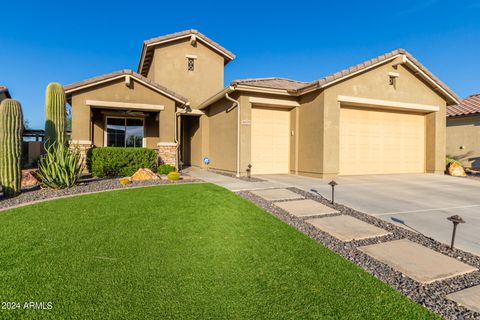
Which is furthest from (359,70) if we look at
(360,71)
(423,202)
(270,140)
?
(423,202)

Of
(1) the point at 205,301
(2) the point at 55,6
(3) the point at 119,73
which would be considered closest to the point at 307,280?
(1) the point at 205,301

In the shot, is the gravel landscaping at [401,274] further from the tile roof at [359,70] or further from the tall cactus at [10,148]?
the tall cactus at [10,148]

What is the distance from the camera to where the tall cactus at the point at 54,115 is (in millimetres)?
8711

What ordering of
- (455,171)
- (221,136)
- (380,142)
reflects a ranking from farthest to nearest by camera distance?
(221,136), (455,171), (380,142)

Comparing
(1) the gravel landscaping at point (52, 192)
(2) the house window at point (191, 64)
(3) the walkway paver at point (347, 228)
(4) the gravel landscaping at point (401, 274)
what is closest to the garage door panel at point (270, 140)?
(1) the gravel landscaping at point (52, 192)

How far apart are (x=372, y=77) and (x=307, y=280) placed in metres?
10.6

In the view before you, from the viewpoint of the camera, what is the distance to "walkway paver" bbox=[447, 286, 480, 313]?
2.55 meters

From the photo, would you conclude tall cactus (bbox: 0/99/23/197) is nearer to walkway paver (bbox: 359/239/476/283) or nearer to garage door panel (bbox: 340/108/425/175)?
walkway paver (bbox: 359/239/476/283)

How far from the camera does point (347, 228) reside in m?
4.62

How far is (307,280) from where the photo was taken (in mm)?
2902

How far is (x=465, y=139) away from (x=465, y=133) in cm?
34

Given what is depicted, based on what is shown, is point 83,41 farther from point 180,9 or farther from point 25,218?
point 25,218

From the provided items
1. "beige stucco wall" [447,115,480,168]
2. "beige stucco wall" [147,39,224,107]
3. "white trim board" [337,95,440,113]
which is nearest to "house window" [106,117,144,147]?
"beige stucco wall" [147,39,224,107]

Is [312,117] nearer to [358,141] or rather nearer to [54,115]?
[358,141]
